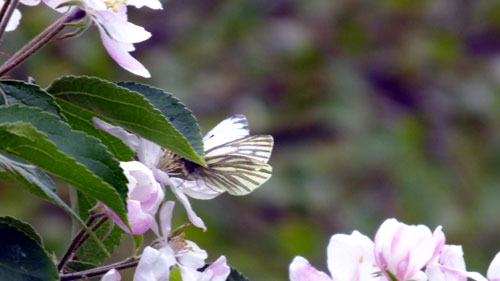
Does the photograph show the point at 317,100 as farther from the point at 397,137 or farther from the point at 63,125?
the point at 63,125

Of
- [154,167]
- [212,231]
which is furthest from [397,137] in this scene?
[154,167]

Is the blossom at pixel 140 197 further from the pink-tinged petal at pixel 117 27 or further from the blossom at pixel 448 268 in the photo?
the blossom at pixel 448 268

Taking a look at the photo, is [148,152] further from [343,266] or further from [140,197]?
[343,266]

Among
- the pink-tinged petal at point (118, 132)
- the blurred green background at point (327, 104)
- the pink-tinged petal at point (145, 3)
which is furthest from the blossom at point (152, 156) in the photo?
the blurred green background at point (327, 104)

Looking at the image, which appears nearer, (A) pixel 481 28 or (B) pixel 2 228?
(B) pixel 2 228

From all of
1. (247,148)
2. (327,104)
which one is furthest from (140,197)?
(327,104)

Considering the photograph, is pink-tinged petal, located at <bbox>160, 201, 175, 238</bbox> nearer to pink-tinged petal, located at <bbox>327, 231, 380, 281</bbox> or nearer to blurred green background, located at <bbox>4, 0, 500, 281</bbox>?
pink-tinged petal, located at <bbox>327, 231, 380, 281</bbox>

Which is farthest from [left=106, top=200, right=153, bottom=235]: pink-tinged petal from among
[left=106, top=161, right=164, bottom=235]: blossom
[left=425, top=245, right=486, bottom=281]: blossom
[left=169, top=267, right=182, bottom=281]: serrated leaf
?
[left=425, top=245, right=486, bottom=281]: blossom
